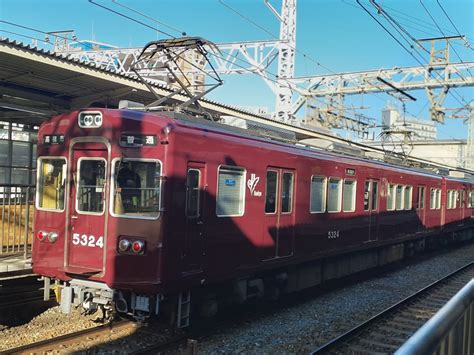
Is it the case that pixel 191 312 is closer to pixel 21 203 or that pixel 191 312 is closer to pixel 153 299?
pixel 153 299

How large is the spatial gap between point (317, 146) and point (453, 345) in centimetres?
792

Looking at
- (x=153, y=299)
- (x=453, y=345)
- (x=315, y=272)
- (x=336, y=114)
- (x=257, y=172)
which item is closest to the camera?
(x=453, y=345)

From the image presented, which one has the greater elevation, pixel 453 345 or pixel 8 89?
pixel 8 89

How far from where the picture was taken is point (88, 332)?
7.06 metres

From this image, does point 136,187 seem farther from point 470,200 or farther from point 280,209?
point 470,200

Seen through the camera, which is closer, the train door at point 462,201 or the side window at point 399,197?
the side window at point 399,197

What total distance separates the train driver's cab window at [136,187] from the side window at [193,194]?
18.6 inches

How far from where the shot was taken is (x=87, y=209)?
6.81 metres

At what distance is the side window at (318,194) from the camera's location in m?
9.65

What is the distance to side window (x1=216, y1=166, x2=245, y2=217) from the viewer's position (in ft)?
23.9

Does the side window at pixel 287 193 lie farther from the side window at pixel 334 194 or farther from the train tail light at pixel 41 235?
the train tail light at pixel 41 235

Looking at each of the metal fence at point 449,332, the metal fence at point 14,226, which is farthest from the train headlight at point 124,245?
the metal fence at point 449,332

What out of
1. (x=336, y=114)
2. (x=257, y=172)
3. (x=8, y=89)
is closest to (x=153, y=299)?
(x=257, y=172)

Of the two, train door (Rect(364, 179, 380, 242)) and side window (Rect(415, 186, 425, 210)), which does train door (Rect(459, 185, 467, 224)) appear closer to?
side window (Rect(415, 186, 425, 210))
